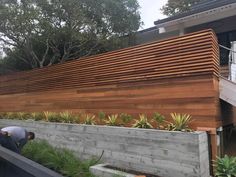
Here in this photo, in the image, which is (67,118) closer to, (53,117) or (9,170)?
(53,117)

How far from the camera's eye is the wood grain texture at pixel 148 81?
6316 millimetres

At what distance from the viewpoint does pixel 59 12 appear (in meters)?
13.7

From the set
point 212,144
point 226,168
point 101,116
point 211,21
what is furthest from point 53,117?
point 211,21

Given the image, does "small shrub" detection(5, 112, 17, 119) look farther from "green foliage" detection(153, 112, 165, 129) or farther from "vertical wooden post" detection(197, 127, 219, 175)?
"vertical wooden post" detection(197, 127, 219, 175)

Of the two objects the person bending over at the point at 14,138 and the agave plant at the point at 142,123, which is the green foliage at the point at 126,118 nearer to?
the agave plant at the point at 142,123

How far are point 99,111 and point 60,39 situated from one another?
22.5ft

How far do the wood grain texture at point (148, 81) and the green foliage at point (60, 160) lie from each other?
1.46m

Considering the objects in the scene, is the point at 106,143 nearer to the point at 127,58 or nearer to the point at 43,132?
the point at 127,58

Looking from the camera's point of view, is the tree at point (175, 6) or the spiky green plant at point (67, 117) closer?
the spiky green plant at point (67, 117)

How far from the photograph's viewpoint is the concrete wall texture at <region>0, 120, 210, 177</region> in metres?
5.61

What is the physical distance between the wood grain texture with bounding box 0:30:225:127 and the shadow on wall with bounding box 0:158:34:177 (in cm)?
415

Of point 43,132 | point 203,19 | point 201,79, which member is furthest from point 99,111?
point 203,19

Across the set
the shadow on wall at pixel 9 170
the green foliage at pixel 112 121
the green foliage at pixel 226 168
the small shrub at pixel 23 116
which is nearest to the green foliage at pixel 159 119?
the green foliage at pixel 112 121

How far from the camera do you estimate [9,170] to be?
268 centimetres
